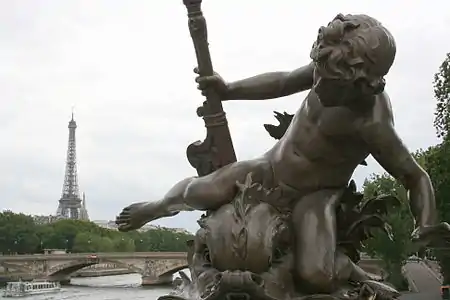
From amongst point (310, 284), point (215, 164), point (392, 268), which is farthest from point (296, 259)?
point (392, 268)

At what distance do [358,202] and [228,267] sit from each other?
33.4 inches

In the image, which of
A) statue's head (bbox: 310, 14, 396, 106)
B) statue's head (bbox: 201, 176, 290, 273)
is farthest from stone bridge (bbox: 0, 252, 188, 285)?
statue's head (bbox: 310, 14, 396, 106)

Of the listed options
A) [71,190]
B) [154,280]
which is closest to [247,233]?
[154,280]

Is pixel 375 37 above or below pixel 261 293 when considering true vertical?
above

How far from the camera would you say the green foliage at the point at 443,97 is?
21078 mm

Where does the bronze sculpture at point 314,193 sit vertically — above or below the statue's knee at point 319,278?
above

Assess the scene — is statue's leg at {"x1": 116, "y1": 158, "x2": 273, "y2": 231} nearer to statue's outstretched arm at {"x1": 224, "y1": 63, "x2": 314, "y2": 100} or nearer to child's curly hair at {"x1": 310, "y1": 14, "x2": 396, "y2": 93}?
statue's outstretched arm at {"x1": 224, "y1": 63, "x2": 314, "y2": 100}

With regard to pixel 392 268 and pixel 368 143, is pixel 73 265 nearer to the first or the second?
pixel 392 268

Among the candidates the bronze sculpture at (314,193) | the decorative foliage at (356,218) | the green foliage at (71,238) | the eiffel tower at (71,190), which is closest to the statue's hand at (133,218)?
the bronze sculpture at (314,193)

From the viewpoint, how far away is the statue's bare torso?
11.5ft

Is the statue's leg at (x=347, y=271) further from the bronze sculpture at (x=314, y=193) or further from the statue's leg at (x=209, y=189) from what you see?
the statue's leg at (x=209, y=189)

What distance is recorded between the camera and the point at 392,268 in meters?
26.9

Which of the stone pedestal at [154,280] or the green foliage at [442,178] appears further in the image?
the stone pedestal at [154,280]

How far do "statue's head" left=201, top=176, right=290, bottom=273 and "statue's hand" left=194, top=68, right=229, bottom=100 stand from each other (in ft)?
2.28
